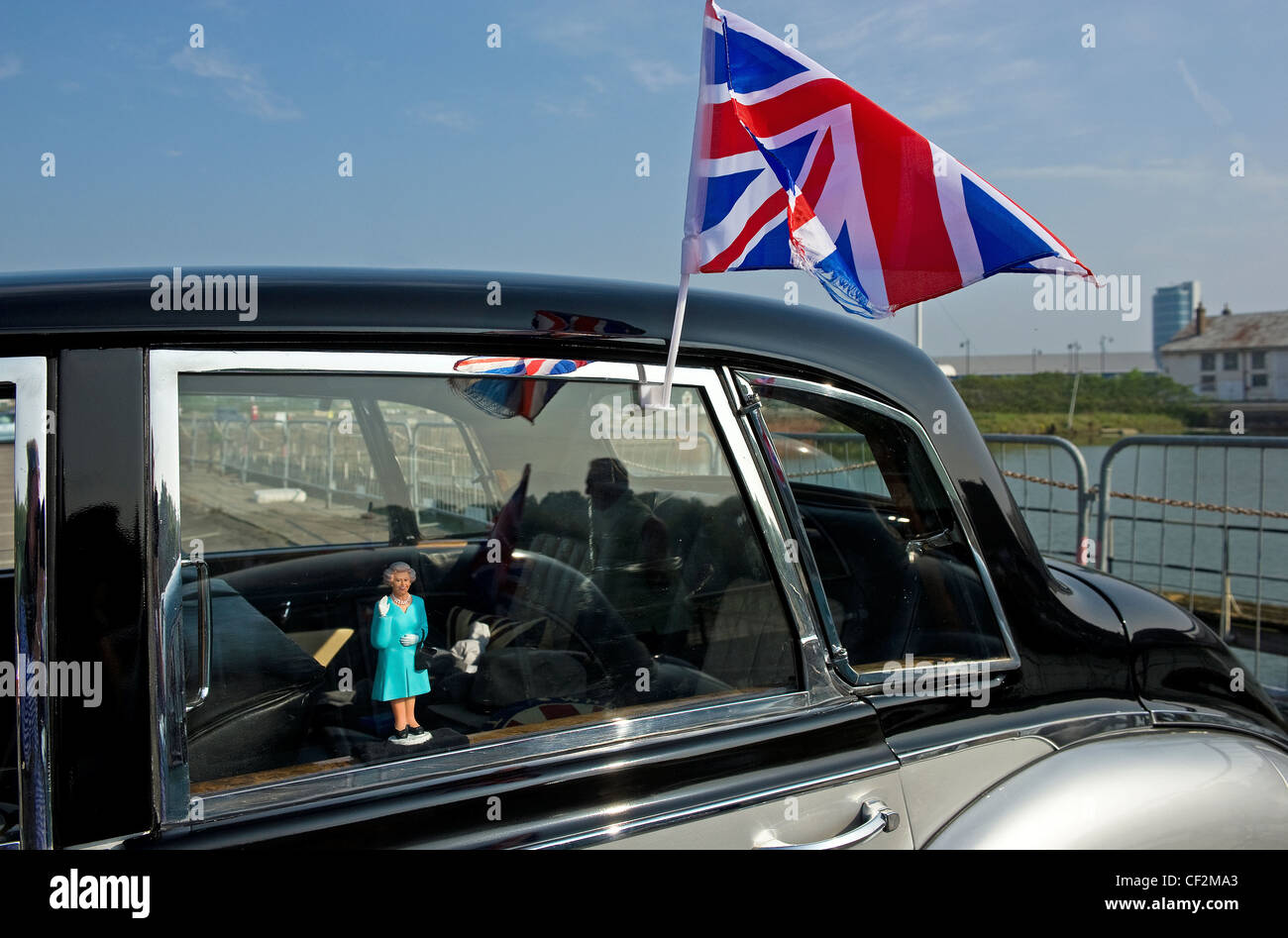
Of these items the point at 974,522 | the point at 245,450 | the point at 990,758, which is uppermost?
the point at 245,450

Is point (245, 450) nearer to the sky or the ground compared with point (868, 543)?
nearer to the sky

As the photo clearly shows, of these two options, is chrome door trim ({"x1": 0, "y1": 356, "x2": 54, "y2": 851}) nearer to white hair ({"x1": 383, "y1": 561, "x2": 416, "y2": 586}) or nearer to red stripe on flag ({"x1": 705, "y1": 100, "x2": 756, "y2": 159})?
white hair ({"x1": 383, "y1": 561, "x2": 416, "y2": 586})

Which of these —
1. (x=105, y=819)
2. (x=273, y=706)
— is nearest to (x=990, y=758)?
(x=273, y=706)

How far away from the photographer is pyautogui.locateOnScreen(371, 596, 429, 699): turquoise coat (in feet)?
5.05

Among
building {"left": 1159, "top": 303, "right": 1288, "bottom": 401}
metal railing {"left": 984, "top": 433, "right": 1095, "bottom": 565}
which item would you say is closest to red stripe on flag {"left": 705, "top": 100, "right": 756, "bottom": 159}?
metal railing {"left": 984, "top": 433, "right": 1095, "bottom": 565}

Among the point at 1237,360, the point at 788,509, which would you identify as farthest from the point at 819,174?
the point at 1237,360

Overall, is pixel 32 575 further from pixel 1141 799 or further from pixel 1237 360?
pixel 1237 360

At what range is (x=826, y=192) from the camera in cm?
184

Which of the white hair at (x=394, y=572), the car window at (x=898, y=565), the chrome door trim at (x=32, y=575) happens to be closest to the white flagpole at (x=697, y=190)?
the car window at (x=898, y=565)

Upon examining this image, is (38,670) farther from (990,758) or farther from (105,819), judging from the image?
(990,758)

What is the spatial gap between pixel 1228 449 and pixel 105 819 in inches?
246

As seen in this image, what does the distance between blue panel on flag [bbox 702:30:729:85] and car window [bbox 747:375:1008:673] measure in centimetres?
65

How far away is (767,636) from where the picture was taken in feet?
5.70
